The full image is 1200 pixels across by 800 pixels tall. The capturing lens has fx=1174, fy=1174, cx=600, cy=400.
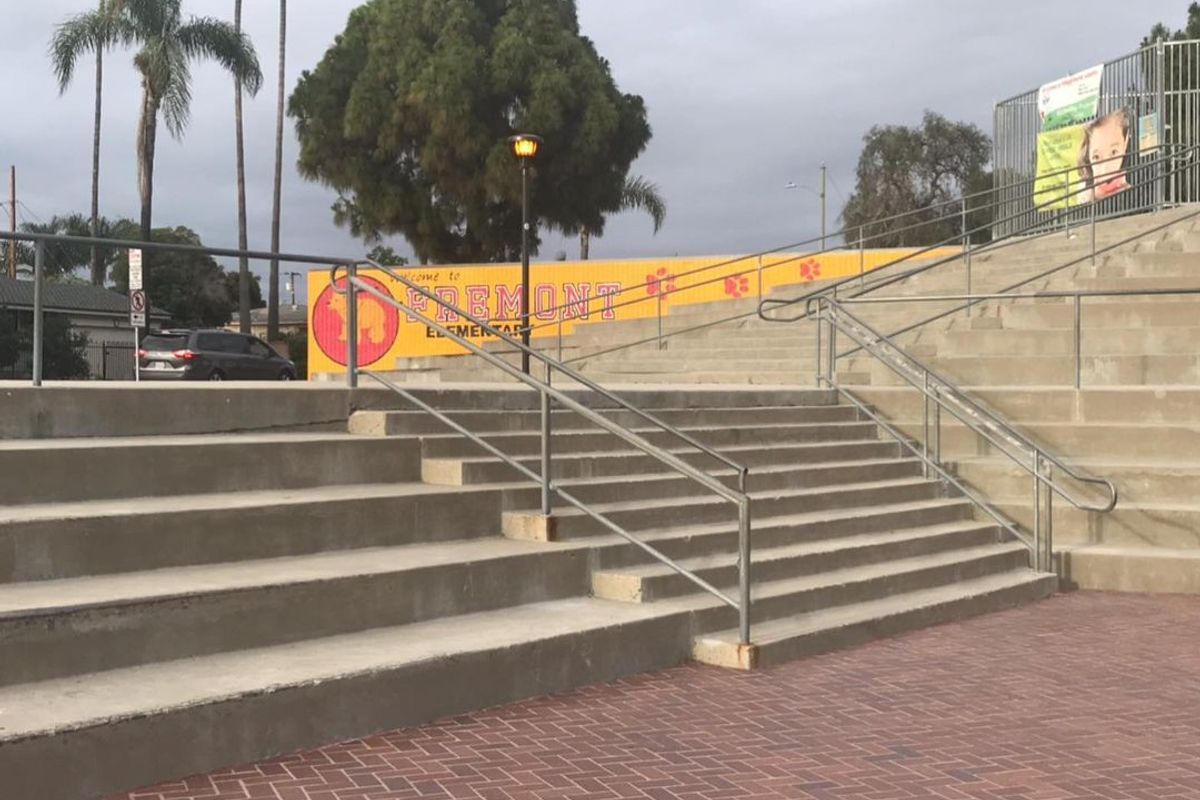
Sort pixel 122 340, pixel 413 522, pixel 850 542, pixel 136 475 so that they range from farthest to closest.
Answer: pixel 850 542 → pixel 122 340 → pixel 413 522 → pixel 136 475

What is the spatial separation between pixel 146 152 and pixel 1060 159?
80.3 feet

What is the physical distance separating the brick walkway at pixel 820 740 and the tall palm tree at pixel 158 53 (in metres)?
30.2

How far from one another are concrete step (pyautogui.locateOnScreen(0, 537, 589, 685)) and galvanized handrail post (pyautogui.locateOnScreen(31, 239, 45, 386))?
1781 mm

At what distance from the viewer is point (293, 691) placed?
493 centimetres

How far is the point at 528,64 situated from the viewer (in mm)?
37281

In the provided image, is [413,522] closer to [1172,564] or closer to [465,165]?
[1172,564]

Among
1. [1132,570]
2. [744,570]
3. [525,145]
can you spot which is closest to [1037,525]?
[1132,570]

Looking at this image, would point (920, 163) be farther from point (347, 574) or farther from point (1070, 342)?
point (347, 574)

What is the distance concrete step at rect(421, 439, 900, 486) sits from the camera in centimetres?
763

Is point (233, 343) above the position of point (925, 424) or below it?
above

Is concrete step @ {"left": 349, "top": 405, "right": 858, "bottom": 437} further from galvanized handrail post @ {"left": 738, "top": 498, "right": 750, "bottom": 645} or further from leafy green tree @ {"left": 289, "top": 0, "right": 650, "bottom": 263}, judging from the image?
leafy green tree @ {"left": 289, "top": 0, "right": 650, "bottom": 263}

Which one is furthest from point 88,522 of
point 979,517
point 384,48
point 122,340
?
point 384,48

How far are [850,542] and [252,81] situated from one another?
3015 centimetres

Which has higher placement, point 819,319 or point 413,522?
point 819,319
